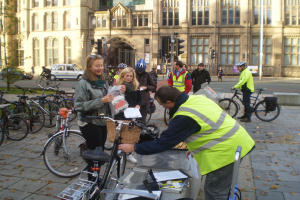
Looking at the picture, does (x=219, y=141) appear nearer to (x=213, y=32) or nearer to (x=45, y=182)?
(x=45, y=182)

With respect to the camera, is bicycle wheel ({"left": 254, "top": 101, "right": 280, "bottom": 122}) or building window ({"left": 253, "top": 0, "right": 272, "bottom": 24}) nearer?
bicycle wheel ({"left": 254, "top": 101, "right": 280, "bottom": 122})

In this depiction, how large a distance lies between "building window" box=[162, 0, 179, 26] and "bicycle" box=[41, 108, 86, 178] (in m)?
38.7

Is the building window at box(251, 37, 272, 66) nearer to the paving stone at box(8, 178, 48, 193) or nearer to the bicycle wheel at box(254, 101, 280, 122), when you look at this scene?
the bicycle wheel at box(254, 101, 280, 122)

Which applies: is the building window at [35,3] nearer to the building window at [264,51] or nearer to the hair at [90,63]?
the building window at [264,51]

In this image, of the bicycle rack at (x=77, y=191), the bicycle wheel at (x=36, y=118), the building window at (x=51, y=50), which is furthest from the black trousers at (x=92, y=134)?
the building window at (x=51, y=50)

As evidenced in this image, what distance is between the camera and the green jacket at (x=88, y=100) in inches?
161

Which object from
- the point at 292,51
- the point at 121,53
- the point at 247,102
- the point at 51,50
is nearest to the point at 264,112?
the point at 247,102

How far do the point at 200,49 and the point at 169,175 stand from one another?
39.5 m

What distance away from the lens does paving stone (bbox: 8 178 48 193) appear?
4.56m

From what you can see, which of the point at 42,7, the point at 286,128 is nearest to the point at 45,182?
the point at 286,128

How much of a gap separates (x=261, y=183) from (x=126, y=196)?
9.93 ft

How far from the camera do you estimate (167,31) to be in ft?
137

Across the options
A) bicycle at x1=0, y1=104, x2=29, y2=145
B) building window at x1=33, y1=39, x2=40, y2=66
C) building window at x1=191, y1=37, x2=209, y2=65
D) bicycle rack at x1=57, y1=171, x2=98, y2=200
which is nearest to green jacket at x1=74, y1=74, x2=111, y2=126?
bicycle rack at x1=57, y1=171, x2=98, y2=200

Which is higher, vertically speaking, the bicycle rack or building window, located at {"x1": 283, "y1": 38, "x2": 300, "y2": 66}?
building window, located at {"x1": 283, "y1": 38, "x2": 300, "y2": 66}
